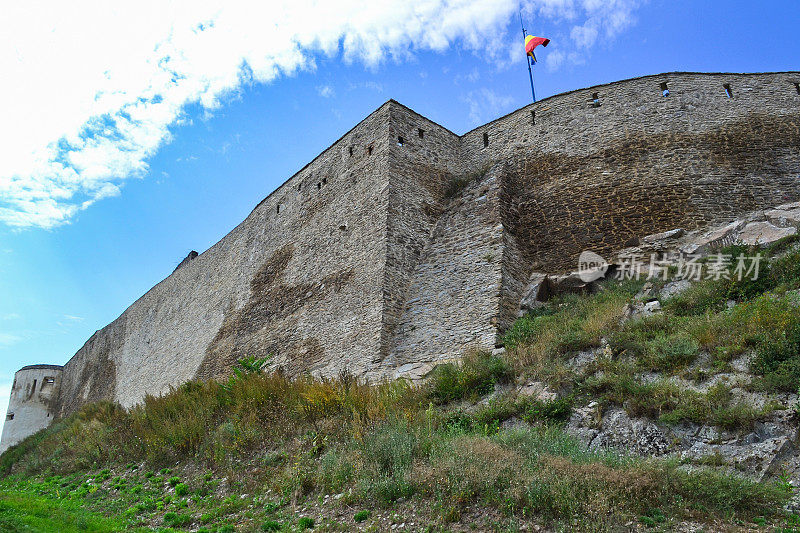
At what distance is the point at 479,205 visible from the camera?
14.7 m

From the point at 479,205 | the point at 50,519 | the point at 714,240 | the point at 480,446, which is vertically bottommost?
the point at 50,519

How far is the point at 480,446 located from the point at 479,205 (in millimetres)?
8713

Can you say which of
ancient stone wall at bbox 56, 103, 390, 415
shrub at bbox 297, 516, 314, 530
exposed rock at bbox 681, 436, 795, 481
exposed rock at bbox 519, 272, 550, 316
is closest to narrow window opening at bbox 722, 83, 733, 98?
exposed rock at bbox 519, 272, 550, 316

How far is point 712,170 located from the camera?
13.7 m

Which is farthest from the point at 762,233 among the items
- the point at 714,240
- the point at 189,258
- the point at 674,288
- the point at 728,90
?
the point at 189,258

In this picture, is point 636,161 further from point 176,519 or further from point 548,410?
point 176,519

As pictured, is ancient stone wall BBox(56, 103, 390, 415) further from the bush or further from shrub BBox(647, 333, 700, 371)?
shrub BBox(647, 333, 700, 371)

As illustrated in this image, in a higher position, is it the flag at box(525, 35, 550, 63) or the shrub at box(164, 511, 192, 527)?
the flag at box(525, 35, 550, 63)

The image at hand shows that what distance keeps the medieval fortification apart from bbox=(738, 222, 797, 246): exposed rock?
156 centimetres

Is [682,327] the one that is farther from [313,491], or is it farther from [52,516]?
[52,516]

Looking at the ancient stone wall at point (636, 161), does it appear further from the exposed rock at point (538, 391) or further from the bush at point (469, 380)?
the exposed rock at point (538, 391)

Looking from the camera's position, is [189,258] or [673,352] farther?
[189,258]

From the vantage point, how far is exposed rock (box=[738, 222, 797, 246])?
1049 cm

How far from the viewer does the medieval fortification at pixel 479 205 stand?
12.9 m
